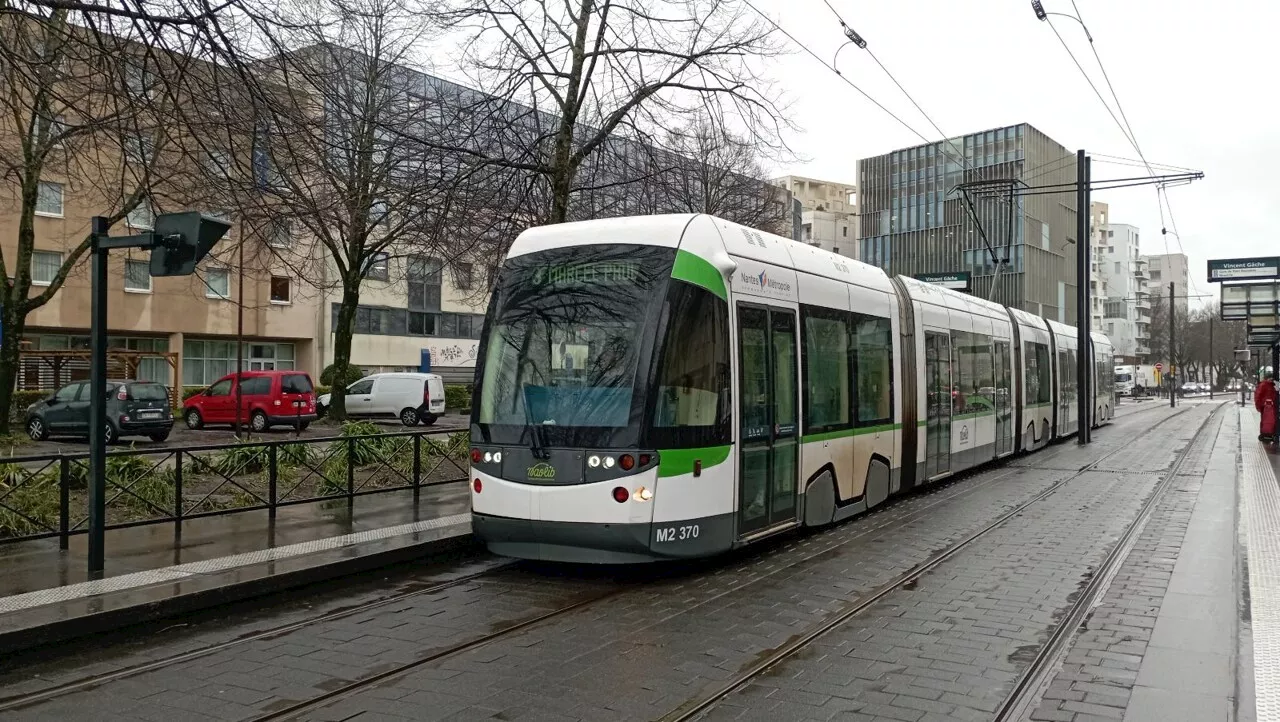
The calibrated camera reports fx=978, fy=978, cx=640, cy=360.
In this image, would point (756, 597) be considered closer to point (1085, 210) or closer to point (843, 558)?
point (843, 558)

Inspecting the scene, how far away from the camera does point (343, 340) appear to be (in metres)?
27.8

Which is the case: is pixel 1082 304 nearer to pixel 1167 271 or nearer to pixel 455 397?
pixel 455 397

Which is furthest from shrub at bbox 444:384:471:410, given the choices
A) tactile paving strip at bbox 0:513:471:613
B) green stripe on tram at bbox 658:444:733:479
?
green stripe on tram at bbox 658:444:733:479

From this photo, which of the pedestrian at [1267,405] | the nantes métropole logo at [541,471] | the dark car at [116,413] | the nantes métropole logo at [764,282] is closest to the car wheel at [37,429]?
the dark car at [116,413]

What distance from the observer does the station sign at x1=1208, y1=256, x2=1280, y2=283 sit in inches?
1243

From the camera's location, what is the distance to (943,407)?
14.8 m

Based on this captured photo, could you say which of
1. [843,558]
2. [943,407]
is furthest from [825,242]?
[843,558]

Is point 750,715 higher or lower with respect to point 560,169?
lower

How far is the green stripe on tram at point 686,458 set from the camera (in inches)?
310

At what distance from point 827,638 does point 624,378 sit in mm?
2622

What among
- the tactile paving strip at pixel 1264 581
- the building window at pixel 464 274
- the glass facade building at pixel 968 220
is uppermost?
the glass facade building at pixel 968 220

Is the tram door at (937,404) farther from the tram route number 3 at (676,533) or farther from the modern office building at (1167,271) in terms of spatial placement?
the modern office building at (1167,271)

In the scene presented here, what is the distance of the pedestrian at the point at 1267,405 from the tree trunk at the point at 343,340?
23.1 m

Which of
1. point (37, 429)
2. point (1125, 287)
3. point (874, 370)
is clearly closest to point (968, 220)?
point (37, 429)
